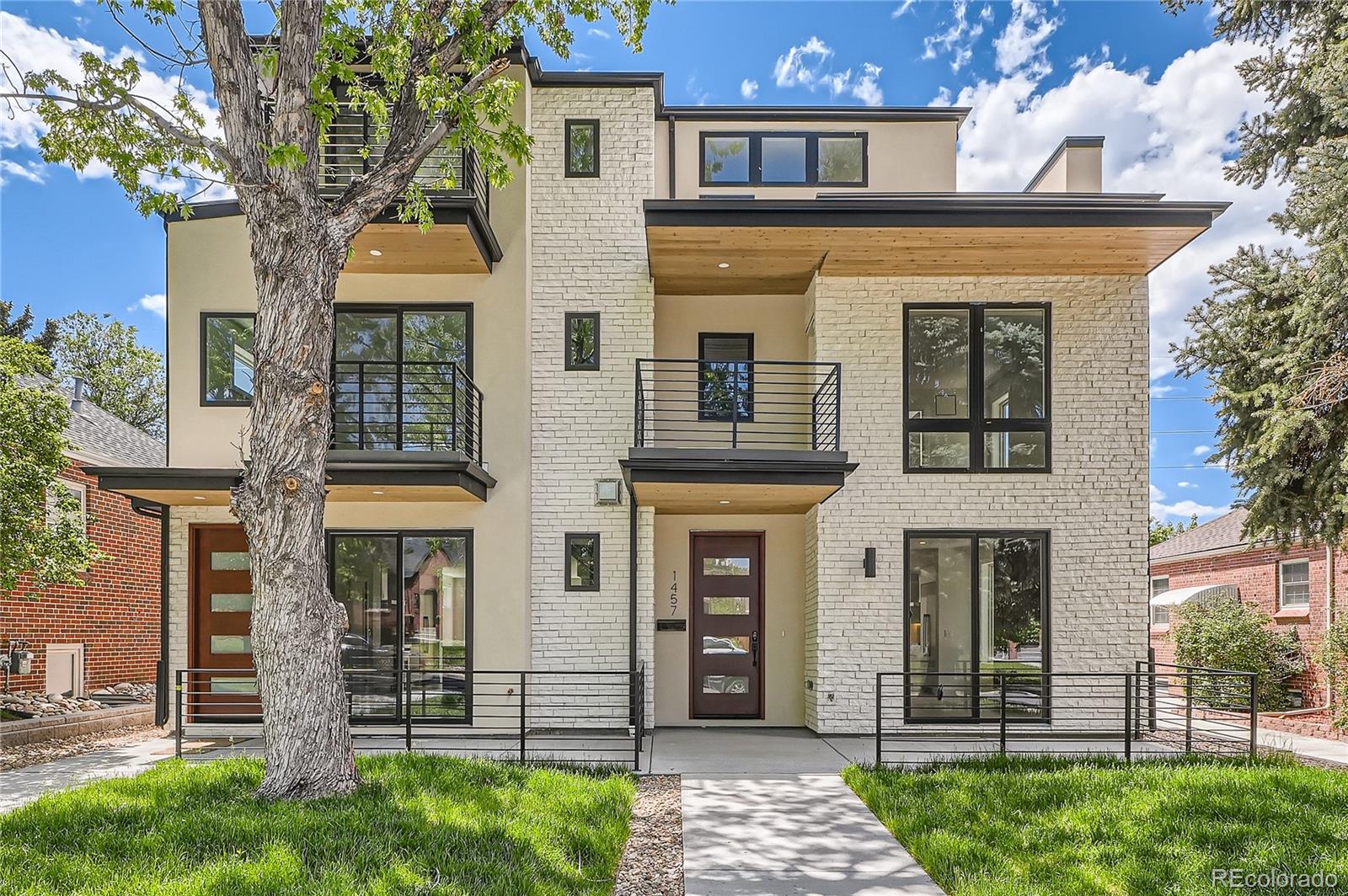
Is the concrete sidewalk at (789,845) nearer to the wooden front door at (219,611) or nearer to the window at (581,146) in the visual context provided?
the wooden front door at (219,611)

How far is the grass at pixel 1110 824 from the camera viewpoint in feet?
16.8

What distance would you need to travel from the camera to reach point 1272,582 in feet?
52.2

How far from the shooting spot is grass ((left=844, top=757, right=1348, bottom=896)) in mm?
5113

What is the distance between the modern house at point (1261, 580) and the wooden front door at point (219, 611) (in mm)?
13577

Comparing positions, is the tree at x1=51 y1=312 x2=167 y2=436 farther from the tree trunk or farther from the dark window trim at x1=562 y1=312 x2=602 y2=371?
the tree trunk

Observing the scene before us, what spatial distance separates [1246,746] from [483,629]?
8.68 m

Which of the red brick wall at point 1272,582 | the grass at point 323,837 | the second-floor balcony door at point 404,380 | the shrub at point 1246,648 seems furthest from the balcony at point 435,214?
the shrub at point 1246,648

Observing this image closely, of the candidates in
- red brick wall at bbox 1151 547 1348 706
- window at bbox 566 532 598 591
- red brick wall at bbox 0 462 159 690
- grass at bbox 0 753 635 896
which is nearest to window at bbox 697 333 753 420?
window at bbox 566 532 598 591

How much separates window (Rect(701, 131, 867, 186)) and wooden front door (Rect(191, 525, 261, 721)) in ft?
26.8

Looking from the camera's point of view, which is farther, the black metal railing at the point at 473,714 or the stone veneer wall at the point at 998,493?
the stone veneer wall at the point at 998,493

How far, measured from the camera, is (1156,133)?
48.4ft

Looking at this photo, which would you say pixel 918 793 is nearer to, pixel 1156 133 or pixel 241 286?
pixel 241 286

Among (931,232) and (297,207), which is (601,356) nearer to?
(931,232)

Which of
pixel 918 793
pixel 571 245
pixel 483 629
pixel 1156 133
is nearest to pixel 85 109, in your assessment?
pixel 571 245
